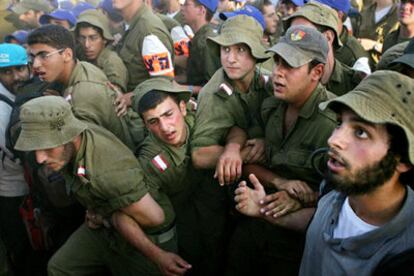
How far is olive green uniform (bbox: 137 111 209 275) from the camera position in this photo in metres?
2.89

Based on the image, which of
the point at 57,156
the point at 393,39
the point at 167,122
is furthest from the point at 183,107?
the point at 393,39

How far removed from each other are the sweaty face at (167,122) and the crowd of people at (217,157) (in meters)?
0.01

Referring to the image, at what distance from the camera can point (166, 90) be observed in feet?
9.60

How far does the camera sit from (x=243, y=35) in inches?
131

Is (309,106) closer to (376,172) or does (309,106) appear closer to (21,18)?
(376,172)

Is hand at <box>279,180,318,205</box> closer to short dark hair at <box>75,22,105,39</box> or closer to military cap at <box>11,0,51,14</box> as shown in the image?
short dark hair at <box>75,22,105,39</box>

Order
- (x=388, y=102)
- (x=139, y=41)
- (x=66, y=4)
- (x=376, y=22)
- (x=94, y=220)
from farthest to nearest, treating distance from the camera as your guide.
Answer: (x=66, y=4), (x=376, y=22), (x=139, y=41), (x=94, y=220), (x=388, y=102)

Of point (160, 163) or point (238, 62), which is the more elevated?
point (238, 62)

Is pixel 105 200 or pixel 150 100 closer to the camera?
pixel 105 200

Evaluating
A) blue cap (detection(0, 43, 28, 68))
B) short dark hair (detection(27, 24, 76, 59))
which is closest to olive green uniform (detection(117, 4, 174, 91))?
short dark hair (detection(27, 24, 76, 59))

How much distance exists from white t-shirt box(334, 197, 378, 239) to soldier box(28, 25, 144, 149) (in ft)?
7.38

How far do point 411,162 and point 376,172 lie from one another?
0.50 ft

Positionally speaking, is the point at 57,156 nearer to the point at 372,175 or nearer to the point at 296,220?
the point at 296,220

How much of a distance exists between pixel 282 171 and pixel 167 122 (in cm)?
92
